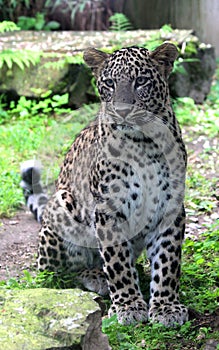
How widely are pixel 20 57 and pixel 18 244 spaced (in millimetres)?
4273

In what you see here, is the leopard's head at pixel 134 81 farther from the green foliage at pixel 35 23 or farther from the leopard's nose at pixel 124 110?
the green foliage at pixel 35 23

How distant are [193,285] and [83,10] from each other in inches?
385

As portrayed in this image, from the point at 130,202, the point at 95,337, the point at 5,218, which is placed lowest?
the point at 5,218

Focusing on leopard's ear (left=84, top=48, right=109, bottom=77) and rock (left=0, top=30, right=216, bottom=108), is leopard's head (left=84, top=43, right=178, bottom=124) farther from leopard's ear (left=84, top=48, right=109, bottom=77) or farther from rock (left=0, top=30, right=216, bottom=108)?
rock (left=0, top=30, right=216, bottom=108)

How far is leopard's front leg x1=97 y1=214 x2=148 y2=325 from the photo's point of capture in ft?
19.3

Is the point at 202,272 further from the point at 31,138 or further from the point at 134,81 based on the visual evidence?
the point at 31,138

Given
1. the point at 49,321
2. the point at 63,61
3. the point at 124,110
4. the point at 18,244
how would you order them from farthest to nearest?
the point at 63,61 → the point at 18,244 → the point at 124,110 → the point at 49,321

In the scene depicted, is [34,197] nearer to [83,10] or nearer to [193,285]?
[193,285]

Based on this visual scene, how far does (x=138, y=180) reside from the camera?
575 centimetres

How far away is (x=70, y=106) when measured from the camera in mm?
11570

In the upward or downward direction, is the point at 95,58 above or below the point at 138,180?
above

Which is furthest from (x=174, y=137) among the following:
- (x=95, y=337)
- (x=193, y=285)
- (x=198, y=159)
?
(x=198, y=159)

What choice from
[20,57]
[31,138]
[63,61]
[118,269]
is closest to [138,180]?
[118,269]

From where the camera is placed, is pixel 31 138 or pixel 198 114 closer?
pixel 31 138
